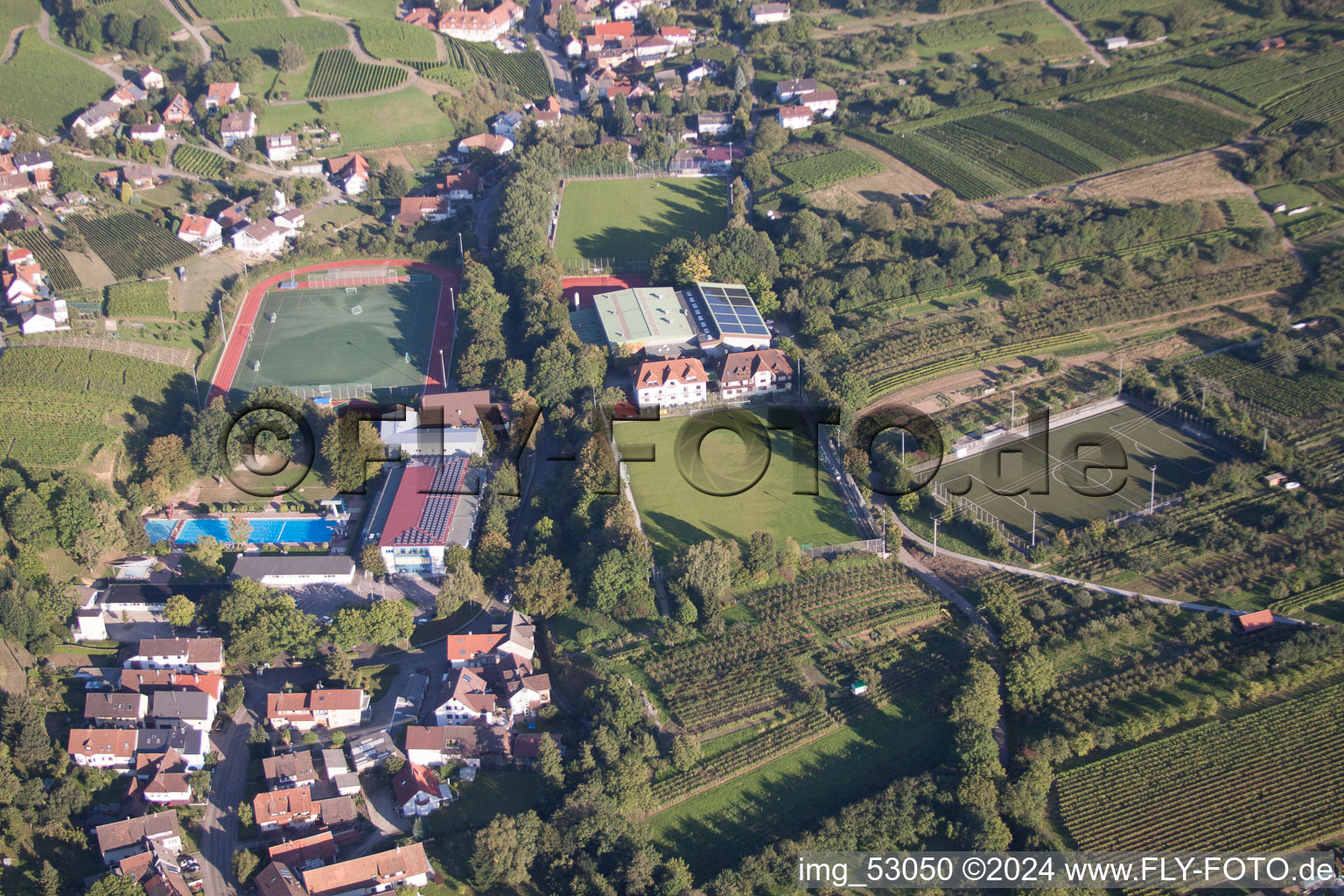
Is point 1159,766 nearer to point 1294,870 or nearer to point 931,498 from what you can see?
point 1294,870

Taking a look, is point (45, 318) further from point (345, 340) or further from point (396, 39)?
point (396, 39)

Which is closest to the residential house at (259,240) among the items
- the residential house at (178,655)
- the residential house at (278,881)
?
the residential house at (178,655)

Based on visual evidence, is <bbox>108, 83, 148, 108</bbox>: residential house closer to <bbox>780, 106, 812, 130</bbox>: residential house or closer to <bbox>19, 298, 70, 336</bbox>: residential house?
<bbox>19, 298, 70, 336</bbox>: residential house

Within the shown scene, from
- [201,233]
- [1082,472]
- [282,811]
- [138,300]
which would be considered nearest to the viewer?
[282,811]

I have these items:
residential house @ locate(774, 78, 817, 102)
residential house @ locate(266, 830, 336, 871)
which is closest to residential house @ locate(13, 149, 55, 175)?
residential house @ locate(774, 78, 817, 102)

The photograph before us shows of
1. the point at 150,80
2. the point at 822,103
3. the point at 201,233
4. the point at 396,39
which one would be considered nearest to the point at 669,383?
the point at 201,233

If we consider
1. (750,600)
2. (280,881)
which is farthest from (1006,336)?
(280,881)
